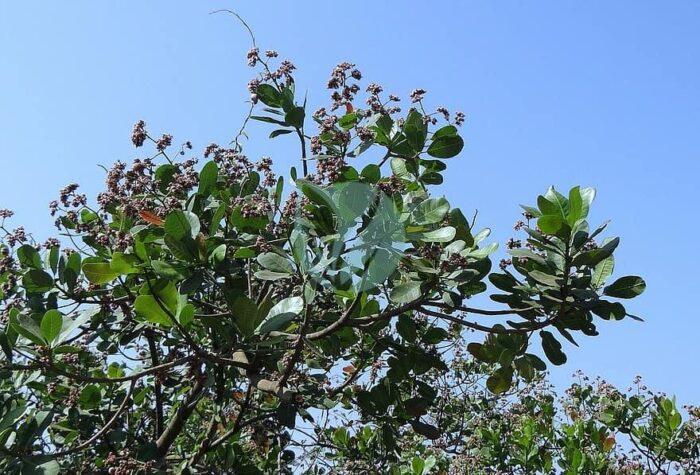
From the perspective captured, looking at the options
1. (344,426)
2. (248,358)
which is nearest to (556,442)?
(344,426)

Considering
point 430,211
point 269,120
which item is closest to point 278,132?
point 269,120

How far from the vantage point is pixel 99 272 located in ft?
10.1

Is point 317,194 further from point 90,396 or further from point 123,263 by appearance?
point 90,396

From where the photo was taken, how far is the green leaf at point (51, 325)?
9.77 feet

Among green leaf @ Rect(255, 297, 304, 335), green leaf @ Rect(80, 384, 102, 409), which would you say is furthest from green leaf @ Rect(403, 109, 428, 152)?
green leaf @ Rect(80, 384, 102, 409)

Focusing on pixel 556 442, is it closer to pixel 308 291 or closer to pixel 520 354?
pixel 520 354

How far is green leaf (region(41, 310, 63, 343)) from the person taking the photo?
2.98 metres

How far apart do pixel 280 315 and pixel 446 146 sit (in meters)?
1.20

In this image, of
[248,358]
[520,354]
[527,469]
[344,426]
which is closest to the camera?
[520,354]

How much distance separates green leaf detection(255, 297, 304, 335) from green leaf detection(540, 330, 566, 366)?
3.63ft

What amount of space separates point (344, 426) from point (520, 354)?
82.6 inches

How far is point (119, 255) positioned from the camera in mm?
2982

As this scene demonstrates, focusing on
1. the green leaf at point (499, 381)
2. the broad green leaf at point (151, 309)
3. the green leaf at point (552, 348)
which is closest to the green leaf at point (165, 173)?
the broad green leaf at point (151, 309)

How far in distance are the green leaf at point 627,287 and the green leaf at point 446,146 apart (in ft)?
2.99
